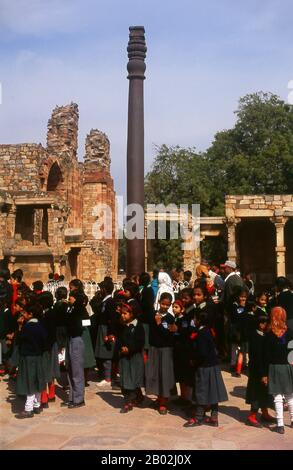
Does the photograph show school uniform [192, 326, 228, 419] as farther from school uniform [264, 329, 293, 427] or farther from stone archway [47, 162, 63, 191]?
stone archway [47, 162, 63, 191]

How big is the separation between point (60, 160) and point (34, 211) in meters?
3.37

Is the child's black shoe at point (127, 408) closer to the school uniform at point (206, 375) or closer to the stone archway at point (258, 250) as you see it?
the school uniform at point (206, 375)

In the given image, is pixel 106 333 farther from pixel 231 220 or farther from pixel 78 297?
pixel 231 220

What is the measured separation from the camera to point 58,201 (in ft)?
66.0

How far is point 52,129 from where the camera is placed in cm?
2731

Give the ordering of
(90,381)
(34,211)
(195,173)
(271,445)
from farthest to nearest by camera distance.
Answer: (195,173)
(34,211)
(90,381)
(271,445)

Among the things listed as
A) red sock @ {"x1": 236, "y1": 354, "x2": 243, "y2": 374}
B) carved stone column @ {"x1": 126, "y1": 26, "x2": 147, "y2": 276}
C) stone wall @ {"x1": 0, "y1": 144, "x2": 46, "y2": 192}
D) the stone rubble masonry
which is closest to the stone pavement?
red sock @ {"x1": 236, "y1": 354, "x2": 243, "y2": 374}

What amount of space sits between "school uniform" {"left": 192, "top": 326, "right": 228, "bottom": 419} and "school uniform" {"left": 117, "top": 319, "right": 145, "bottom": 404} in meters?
0.73

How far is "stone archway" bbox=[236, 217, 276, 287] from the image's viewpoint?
860 inches

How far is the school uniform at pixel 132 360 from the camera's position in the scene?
571 centimetres

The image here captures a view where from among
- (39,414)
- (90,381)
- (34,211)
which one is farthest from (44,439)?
(34,211)

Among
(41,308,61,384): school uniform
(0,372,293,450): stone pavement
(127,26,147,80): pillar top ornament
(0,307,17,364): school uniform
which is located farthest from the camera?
(127,26,147,80): pillar top ornament

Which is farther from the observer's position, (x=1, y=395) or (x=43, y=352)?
(x=1, y=395)

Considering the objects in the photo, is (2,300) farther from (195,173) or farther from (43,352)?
(195,173)
